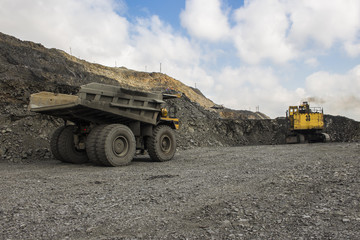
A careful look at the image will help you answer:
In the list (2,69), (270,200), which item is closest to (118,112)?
(270,200)

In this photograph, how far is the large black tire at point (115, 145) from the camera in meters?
7.16

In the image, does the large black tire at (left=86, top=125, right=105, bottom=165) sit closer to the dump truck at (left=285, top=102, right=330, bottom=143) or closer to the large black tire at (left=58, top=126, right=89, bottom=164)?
the large black tire at (left=58, top=126, right=89, bottom=164)

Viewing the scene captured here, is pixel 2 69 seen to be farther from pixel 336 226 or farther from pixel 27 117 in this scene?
pixel 336 226

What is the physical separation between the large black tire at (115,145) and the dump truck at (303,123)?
53.1 ft

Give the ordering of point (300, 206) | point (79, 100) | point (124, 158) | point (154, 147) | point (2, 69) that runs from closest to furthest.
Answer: point (300, 206) → point (79, 100) → point (124, 158) → point (154, 147) → point (2, 69)

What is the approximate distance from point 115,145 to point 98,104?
4.12ft

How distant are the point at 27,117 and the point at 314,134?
66.4 ft

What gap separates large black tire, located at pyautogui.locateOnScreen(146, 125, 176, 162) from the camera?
8.92 m

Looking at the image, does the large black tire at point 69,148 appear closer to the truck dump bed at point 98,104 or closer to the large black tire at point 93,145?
the truck dump bed at point 98,104

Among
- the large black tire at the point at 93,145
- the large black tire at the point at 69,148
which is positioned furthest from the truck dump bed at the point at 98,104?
the large black tire at the point at 93,145

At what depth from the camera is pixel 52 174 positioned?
611 centimetres

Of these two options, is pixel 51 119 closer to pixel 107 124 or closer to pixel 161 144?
pixel 107 124

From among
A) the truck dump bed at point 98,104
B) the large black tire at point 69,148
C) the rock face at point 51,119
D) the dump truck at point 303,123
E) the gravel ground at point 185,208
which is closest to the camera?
the gravel ground at point 185,208

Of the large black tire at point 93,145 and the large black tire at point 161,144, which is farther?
the large black tire at point 161,144
